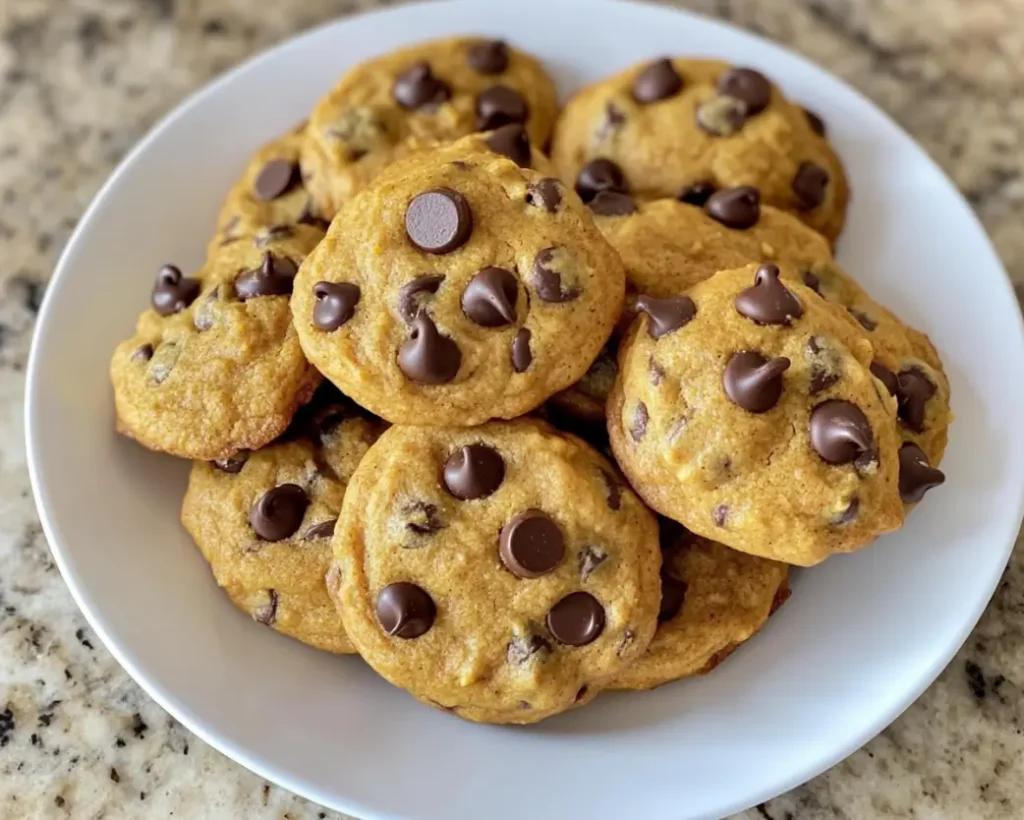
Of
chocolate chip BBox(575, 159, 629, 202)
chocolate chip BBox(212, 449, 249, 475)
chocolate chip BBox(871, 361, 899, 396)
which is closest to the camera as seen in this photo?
chocolate chip BBox(871, 361, 899, 396)

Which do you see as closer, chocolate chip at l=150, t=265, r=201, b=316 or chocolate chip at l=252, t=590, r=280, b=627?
chocolate chip at l=252, t=590, r=280, b=627

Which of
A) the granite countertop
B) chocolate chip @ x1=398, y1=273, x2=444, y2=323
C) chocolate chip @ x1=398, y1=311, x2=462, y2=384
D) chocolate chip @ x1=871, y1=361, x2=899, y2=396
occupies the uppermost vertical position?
chocolate chip @ x1=398, y1=273, x2=444, y2=323

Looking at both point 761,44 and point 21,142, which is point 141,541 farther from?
point 761,44

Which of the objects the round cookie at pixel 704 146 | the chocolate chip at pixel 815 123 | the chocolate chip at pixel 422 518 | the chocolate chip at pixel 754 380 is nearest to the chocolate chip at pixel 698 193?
the round cookie at pixel 704 146

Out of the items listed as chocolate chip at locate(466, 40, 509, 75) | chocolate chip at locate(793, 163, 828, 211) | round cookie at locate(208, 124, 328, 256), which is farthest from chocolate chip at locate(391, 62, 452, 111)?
chocolate chip at locate(793, 163, 828, 211)

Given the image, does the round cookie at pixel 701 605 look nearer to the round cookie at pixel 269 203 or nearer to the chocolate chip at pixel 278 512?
the chocolate chip at pixel 278 512

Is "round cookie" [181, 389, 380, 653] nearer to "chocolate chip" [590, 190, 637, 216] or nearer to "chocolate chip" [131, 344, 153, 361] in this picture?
"chocolate chip" [131, 344, 153, 361]

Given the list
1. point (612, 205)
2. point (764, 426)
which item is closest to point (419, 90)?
point (612, 205)
